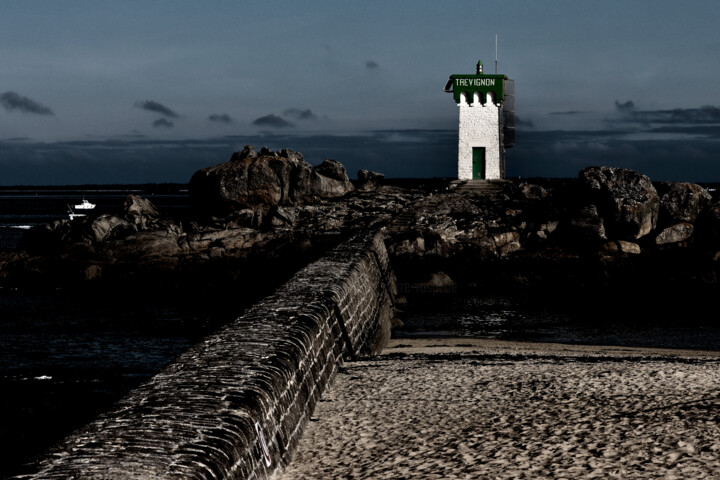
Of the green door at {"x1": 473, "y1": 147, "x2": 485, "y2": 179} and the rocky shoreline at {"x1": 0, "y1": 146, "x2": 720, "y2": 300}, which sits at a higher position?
the green door at {"x1": 473, "y1": 147, "x2": 485, "y2": 179}

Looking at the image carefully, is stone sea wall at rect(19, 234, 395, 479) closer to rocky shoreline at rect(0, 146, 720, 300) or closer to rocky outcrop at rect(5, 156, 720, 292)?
rocky shoreline at rect(0, 146, 720, 300)

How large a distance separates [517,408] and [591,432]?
3.83 feet

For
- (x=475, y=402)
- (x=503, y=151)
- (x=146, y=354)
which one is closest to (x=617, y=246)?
(x=503, y=151)

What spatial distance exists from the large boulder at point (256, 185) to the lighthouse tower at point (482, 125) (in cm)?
851

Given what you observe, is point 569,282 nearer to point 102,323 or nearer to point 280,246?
point 280,246

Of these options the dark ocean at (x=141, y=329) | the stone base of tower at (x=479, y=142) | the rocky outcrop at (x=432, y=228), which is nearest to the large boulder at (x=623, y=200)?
the rocky outcrop at (x=432, y=228)

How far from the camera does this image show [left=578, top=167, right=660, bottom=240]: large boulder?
32562 millimetres

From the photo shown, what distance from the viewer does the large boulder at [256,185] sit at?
38.5 meters

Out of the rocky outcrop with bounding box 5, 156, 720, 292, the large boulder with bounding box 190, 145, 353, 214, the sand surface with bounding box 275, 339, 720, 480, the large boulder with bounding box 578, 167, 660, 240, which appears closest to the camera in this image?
the sand surface with bounding box 275, 339, 720, 480

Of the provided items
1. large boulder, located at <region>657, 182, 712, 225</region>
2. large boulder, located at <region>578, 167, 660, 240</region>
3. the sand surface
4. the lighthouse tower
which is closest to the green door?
the lighthouse tower

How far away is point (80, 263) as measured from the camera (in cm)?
3073

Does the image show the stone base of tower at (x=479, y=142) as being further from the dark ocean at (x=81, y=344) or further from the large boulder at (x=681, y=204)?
the dark ocean at (x=81, y=344)

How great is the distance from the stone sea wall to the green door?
3266 centimetres

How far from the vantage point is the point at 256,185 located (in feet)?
127
